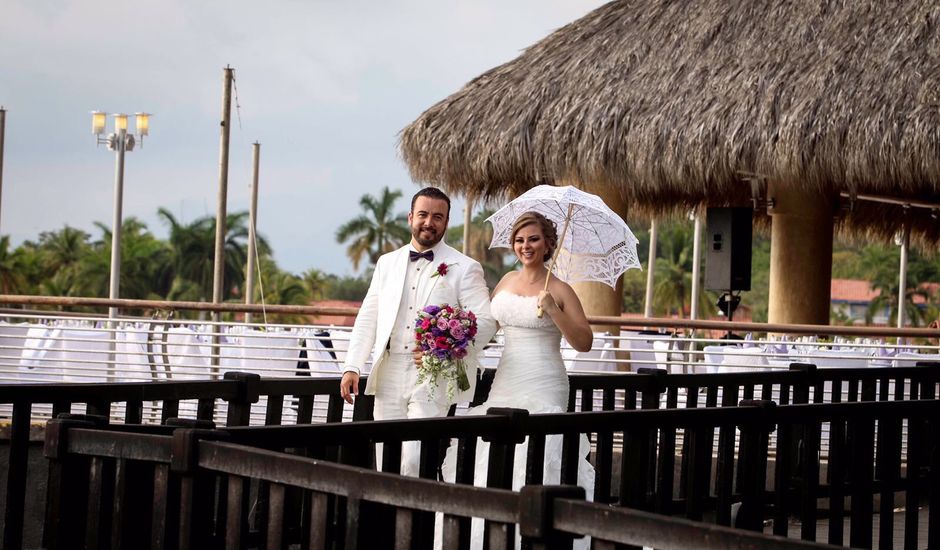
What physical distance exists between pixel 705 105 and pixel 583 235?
7.02m

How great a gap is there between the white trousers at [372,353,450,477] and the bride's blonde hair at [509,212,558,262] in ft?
2.23

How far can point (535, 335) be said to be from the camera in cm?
597

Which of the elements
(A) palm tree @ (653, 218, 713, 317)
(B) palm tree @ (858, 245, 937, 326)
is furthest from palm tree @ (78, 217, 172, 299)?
(B) palm tree @ (858, 245, 937, 326)

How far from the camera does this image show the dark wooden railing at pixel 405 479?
330cm

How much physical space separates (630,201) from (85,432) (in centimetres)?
1314

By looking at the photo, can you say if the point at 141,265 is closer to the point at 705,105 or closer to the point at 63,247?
the point at 63,247

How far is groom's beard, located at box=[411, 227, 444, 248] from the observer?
5766 mm

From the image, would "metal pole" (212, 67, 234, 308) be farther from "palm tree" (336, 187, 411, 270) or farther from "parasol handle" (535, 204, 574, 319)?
"palm tree" (336, 187, 411, 270)

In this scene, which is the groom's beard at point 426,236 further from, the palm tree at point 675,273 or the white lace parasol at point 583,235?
the palm tree at point 675,273

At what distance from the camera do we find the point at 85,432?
12.2ft

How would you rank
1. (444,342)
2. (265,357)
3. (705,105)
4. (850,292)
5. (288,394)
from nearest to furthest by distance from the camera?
(288,394) → (444,342) → (265,357) → (705,105) → (850,292)

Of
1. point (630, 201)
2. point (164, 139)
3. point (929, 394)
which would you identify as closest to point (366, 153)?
point (164, 139)

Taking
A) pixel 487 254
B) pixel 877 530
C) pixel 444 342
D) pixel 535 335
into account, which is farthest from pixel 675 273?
pixel 444 342

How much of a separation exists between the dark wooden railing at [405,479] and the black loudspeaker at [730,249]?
32.4 ft
